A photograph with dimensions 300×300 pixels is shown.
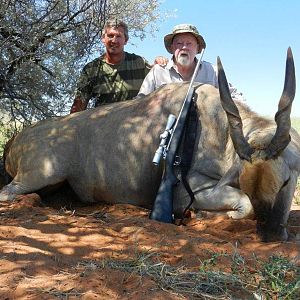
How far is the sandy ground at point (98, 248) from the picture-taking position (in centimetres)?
244

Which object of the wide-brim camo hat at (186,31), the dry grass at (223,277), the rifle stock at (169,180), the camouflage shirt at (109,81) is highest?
the wide-brim camo hat at (186,31)

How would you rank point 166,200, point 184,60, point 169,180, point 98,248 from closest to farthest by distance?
point 98,248, point 166,200, point 169,180, point 184,60

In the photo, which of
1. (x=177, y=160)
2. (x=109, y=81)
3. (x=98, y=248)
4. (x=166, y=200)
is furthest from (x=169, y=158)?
(x=109, y=81)

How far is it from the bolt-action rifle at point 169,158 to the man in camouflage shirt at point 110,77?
243 cm

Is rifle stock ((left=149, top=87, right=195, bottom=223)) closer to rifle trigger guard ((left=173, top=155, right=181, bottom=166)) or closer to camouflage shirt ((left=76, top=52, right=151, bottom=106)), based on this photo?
rifle trigger guard ((left=173, top=155, right=181, bottom=166))

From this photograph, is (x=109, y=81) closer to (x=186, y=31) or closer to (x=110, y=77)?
(x=110, y=77)

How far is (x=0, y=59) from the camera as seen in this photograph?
6168mm

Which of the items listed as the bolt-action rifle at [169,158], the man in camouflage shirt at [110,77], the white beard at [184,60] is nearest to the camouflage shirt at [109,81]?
the man in camouflage shirt at [110,77]

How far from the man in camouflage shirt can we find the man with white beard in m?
0.99

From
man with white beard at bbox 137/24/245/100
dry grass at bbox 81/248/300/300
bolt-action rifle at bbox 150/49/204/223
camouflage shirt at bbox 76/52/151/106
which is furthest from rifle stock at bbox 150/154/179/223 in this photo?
camouflage shirt at bbox 76/52/151/106

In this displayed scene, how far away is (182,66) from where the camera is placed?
247 inches

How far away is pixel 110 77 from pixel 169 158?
3038 millimetres

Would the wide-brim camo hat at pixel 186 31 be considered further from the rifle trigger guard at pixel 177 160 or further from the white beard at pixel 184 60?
the rifle trigger guard at pixel 177 160

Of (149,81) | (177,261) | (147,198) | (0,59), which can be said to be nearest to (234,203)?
(147,198)
